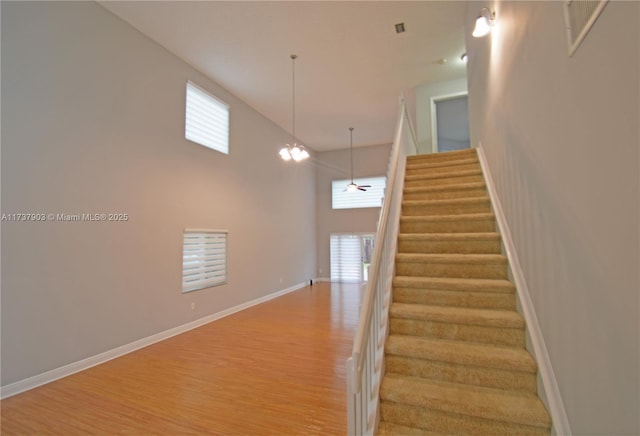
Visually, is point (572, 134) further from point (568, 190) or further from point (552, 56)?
point (552, 56)

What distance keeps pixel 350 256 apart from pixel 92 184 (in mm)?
7246

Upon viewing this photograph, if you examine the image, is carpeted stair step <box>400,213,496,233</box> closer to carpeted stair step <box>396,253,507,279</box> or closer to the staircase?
the staircase

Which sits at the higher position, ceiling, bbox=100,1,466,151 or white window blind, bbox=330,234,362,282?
ceiling, bbox=100,1,466,151

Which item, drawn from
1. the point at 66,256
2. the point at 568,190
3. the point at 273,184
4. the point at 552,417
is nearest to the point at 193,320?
the point at 66,256

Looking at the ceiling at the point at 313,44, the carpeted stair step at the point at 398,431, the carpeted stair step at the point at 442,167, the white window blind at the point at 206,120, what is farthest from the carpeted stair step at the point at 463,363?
the white window blind at the point at 206,120

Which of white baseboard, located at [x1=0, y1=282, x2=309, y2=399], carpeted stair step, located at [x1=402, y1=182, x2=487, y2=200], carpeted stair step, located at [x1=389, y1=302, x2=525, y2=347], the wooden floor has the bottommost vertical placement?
the wooden floor

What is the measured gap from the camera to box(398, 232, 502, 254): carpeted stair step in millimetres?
3039

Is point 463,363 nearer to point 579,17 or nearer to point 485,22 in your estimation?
point 579,17

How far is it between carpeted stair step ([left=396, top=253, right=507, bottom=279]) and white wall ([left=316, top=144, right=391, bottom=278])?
6.21m

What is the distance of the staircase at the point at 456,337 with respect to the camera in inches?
73.9

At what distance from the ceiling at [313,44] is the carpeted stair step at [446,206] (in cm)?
270

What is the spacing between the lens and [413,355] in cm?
223

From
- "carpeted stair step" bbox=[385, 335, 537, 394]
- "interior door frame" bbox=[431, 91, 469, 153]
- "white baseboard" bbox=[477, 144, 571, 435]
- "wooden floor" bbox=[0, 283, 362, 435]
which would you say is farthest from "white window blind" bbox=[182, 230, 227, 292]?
"interior door frame" bbox=[431, 91, 469, 153]

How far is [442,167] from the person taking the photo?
448 centimetres
